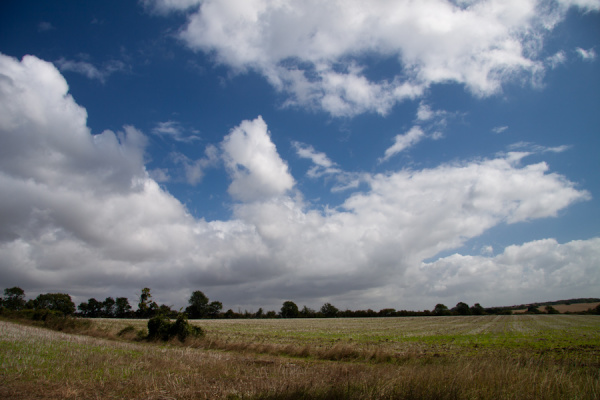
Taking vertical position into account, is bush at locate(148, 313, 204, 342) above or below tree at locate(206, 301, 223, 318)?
above

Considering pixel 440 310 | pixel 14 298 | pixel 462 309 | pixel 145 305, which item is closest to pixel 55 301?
pixel 14 298

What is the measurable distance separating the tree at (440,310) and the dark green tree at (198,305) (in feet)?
375

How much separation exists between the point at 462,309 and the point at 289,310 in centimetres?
8978

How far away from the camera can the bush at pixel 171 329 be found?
2847cm

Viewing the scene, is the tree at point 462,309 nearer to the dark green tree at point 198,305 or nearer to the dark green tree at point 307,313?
the dark green tree at point 307,313

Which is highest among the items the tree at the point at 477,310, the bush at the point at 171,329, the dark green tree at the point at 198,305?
the bush at the point at 171,329

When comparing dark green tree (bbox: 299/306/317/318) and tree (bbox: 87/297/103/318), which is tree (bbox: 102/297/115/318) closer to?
tree (bbox: 87/297/103/318)

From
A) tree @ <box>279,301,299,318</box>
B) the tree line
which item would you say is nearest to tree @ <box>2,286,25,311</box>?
the tree line

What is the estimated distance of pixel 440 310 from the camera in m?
147

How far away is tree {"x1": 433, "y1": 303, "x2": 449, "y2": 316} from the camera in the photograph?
5733 inches

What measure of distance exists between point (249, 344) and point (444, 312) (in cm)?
15156

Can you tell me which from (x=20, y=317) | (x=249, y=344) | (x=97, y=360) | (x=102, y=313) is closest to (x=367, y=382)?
(x=97, y=360)

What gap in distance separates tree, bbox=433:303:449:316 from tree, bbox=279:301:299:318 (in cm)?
6999

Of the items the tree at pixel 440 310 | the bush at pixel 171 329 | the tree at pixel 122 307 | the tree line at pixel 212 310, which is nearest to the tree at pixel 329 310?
the tree line at pixel 212 310
